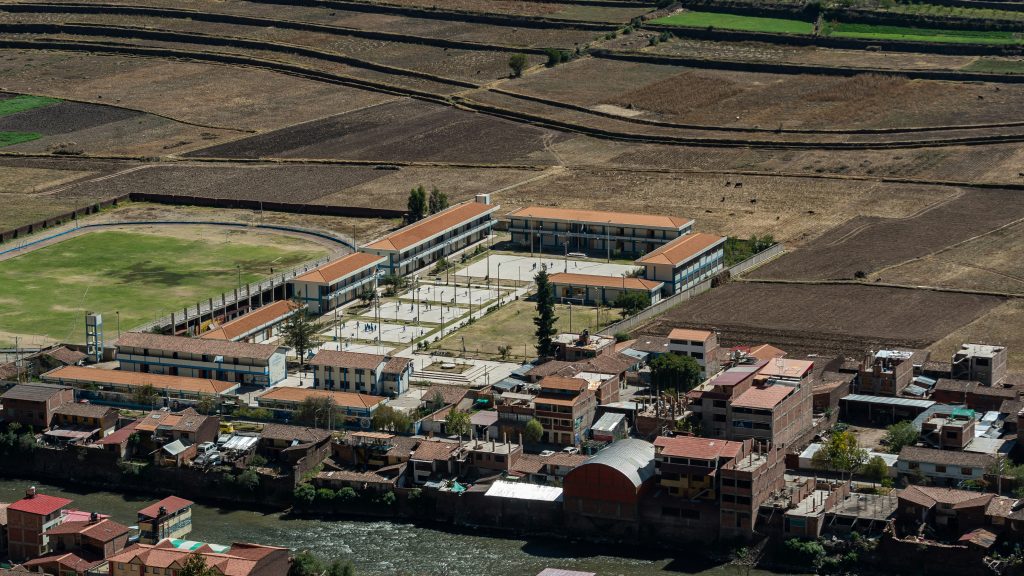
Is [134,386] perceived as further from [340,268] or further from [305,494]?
[340,268]

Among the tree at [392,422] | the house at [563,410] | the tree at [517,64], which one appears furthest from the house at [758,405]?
the tree at [517,64]

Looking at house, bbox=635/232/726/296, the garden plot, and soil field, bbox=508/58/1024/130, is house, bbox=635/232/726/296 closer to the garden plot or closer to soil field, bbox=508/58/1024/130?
the garden plot

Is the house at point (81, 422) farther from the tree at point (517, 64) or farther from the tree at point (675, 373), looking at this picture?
the tree at point (517, 64)

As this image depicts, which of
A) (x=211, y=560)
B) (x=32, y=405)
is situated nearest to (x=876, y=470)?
(x=211, y=560)

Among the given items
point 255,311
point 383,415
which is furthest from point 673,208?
point 383,415

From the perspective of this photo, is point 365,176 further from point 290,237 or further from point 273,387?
point 273,387

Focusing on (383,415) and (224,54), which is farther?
(224,54)

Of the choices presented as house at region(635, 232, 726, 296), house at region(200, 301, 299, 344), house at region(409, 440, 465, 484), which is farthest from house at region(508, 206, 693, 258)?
house at region(409, 440, 465, 484)
